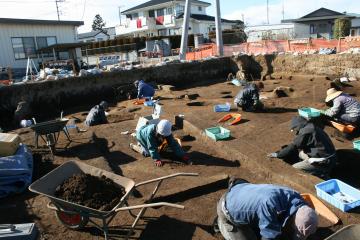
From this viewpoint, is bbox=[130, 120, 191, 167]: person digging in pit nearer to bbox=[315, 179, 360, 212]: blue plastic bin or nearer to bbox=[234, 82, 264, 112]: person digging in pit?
bbox=[315, 179, 360, 212]: blue plastic bin

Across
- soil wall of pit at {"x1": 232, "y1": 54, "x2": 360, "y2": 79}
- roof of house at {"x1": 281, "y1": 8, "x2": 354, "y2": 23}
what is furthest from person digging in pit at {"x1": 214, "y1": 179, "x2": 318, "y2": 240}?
roof of house at {"x1": 281, "y1": 8, "x2": 354, "y2": 23}

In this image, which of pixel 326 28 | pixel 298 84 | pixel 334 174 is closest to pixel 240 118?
pixel 334 174

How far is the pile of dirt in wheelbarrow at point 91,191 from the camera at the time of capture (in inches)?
182

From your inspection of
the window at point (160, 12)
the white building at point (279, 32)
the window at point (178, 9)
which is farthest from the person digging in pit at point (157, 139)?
the window at point (160, 12)

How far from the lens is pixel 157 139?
7.01 m

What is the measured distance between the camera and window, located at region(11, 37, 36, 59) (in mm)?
20939

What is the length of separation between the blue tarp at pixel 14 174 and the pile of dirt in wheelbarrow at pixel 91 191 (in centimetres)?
149

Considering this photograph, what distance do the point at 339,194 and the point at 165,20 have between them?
1596 inches

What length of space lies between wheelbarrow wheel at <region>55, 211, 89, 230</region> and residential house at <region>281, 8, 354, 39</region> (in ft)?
111

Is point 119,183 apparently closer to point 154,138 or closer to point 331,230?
point 154,138

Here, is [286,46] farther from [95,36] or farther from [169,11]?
[95,36]

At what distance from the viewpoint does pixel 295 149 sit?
20.5 ft

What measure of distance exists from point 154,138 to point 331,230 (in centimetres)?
357

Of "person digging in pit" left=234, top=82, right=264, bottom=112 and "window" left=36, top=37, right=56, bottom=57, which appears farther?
"window" left=36, top=37, right=56, bottom=57
